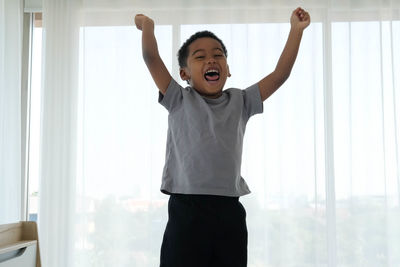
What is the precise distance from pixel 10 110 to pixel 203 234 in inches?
75.6

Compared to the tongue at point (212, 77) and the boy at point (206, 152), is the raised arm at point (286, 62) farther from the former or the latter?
the tongue at point (212, 77)

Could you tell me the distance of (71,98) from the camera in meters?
2.70

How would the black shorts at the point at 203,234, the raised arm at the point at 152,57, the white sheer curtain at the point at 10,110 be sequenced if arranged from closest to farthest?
the black shorts at the point at 203,234 < the raised arm at the point at 152,57 < the white sheer curtain at the point at 10,110

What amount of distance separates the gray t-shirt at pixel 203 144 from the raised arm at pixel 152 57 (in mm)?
23

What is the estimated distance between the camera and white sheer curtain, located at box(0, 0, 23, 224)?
8.40 ft

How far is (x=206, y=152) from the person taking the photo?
44.7 inches

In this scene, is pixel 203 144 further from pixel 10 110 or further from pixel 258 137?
pixel 10 110

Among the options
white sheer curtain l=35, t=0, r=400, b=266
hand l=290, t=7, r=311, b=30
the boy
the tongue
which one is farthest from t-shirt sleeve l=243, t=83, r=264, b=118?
white sheer curtain l=35, t=0, r=400, b=266

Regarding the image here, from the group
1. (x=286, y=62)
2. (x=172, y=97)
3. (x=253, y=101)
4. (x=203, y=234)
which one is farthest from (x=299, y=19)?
(x=203, y=234)

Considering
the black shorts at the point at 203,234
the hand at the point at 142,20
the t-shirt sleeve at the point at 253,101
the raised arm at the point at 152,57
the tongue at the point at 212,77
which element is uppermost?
the hand at the point at 142,20

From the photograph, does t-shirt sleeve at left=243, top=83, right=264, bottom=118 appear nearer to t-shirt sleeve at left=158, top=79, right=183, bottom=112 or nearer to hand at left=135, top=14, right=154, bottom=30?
t-shirt sleeve at left=158, top=79, right=183, bottom=112

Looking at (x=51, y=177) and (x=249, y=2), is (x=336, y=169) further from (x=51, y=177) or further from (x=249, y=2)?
(x=51, y=177)

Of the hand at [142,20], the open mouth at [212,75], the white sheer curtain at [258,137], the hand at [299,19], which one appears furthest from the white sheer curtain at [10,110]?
the hand at [299,19]

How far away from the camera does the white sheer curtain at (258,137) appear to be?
2598 millimetres
